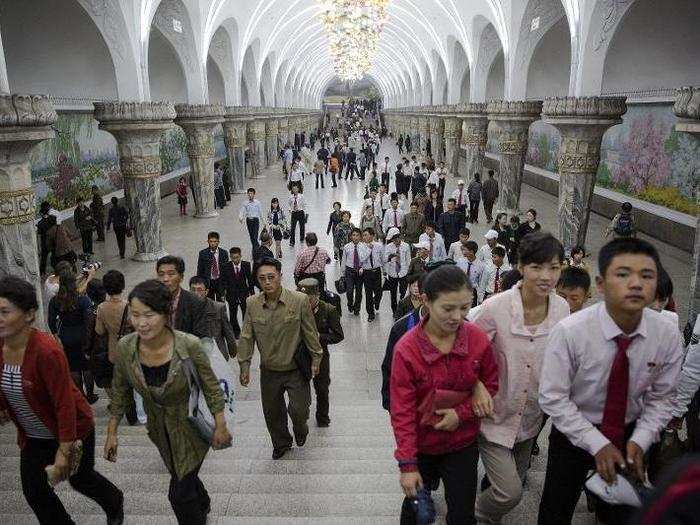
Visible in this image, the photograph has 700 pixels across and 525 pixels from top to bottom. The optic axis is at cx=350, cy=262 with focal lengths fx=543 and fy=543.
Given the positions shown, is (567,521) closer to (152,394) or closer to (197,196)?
(152,394)

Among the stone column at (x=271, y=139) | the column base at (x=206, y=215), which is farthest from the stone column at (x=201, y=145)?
the stone column at (x=271, y=139)

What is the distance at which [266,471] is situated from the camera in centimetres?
378

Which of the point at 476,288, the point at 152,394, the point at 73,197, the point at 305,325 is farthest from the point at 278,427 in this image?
the point at 73,197

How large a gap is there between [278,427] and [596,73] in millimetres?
10061

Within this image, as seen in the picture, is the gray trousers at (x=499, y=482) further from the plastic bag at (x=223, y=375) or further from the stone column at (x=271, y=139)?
the stone column at (x=271, y=139)

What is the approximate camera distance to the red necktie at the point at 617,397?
210 cm

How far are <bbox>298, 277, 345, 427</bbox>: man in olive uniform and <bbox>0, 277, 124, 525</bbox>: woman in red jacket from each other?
1913mm

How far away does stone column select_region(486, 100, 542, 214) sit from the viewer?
14.1 m

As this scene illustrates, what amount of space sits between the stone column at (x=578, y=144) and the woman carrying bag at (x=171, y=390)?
29.9 feet

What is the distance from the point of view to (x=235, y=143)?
2091cm

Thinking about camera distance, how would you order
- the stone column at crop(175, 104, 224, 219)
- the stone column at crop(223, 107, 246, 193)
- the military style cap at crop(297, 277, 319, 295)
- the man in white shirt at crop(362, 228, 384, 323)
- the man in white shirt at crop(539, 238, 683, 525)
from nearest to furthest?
the man in white shirt at crop(539, 238, 683, 525) → the military style cap at crop(297, 277, 319, 295) → the man in white shirt at crop(362, 228, 384, 323) → the stone column at crop(175, 104, 224, 219) → the stone column at crop(223, 107, 246, 193)

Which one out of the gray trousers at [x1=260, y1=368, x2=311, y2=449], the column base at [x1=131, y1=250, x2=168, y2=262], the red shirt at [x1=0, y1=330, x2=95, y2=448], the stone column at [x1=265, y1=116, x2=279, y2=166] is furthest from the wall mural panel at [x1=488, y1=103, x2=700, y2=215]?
the stone column at [x1=265, y1=116, x2=279, y2=166]

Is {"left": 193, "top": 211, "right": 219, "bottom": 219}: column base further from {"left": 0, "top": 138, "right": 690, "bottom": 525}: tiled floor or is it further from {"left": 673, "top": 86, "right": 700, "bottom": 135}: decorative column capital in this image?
{"left": 673, "top": 86, "right": 700, "bottom": 135}: decorative column capital

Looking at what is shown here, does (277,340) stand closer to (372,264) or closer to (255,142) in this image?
(372,264)
